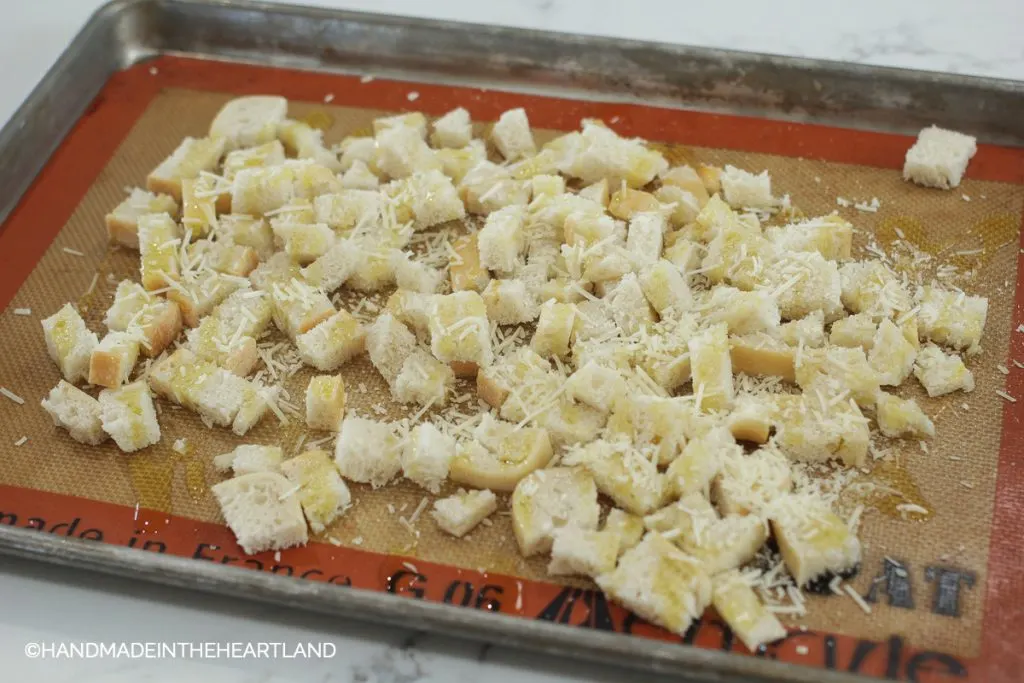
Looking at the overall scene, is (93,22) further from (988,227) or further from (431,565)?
(988,227)

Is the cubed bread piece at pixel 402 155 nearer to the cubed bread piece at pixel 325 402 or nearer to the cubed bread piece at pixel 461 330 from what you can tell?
the cubed bread piece at pixel 461 330

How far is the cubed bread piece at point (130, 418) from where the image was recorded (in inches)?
86.6

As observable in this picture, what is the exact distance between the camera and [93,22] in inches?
120

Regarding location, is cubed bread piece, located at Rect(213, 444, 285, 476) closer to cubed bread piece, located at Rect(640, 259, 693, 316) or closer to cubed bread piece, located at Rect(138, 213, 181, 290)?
cubed bread piece, located at Rect(138, 213, 181, 290)

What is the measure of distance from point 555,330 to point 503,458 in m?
0.30

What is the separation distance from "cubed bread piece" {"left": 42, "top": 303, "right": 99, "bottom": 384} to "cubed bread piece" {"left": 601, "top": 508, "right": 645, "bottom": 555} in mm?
1087

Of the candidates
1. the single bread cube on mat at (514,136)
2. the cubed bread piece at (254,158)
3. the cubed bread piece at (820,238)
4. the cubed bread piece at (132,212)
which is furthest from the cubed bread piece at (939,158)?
the cubed bread piece at (132,212)

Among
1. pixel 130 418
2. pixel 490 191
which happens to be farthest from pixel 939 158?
pixel 130 418

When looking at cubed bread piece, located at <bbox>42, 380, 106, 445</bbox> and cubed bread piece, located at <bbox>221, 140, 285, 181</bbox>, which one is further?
cubed bread piece, located at <bbox>221, 140, 285, 181</bbox>

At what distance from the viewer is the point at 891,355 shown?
223 cm

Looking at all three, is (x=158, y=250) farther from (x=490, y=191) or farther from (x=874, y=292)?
(x=874, y=292)

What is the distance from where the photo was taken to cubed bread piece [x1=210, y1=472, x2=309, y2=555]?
2.03 metres

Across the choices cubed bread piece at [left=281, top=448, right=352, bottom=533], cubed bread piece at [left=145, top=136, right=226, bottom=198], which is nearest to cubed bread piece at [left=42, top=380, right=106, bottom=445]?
cubed bread piece at [left=281, top=448, right=352, bottom=533]

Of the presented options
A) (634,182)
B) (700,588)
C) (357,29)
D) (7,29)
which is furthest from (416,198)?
(7,29)
